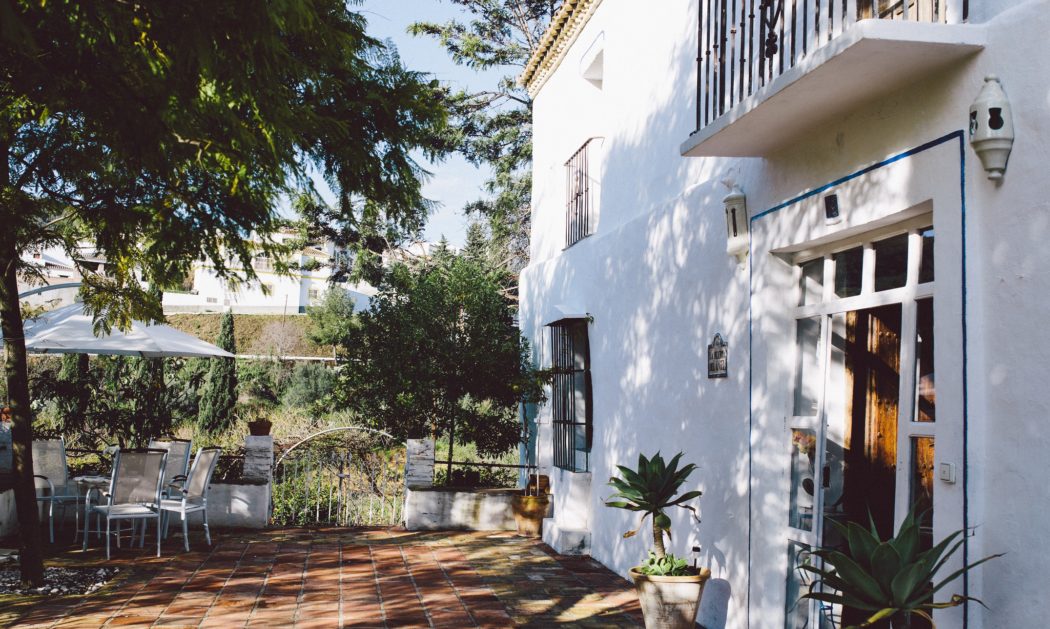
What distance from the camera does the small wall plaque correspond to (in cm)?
582

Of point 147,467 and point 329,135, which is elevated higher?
point 329,135

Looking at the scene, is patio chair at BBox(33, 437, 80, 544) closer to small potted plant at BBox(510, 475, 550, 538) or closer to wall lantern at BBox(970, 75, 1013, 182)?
small potted plant at BBox(510, 475, 550, 538)

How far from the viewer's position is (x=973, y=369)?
3.45 metres

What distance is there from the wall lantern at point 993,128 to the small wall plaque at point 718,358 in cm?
261

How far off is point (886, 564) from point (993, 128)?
1711 millimetres

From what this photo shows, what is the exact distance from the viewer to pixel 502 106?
64.9 feet

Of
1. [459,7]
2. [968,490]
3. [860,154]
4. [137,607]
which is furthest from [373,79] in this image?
[459,7]

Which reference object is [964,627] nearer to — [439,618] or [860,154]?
[860,154]

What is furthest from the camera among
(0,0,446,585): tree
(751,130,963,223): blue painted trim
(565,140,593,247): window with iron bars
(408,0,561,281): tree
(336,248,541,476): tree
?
(408,0,561,281): tree

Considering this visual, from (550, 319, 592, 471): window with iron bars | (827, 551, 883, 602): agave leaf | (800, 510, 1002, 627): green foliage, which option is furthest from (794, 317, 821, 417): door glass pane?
(550, 319, 592, 471): window with iron bars

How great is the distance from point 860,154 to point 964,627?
7.25ft

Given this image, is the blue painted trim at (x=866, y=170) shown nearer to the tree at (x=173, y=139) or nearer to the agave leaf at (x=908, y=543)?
the agave leaf at (x=908, y=543)

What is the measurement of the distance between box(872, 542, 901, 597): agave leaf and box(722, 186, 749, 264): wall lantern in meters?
2.68

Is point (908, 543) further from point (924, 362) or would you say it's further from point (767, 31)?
point (767, 31)
